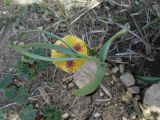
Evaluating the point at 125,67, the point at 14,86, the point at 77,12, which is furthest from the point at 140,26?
the point at 14,86

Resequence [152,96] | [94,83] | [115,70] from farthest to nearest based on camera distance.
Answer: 1. [115,70]
2. [152,96]
3. [94,83]

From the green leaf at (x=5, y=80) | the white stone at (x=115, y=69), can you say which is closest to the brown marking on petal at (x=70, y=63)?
the white stone at (x=115, y=69)

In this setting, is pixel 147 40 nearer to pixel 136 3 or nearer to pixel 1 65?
pixel 136 3

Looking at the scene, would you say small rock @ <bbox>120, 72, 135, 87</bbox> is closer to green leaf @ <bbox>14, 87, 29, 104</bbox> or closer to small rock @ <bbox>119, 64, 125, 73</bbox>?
small rock @ <bbox>119, 64, 125, 73</bbox>

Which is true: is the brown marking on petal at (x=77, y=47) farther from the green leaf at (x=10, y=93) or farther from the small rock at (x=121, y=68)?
the green leaf at (x=10, y=93)

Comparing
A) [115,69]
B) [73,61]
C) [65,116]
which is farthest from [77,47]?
[65,116]

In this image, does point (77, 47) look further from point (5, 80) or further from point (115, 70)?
point (5, 80)

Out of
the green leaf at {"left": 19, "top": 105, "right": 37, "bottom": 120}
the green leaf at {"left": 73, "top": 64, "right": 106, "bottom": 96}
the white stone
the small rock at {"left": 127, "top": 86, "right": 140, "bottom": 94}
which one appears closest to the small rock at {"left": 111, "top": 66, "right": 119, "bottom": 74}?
the white stone
